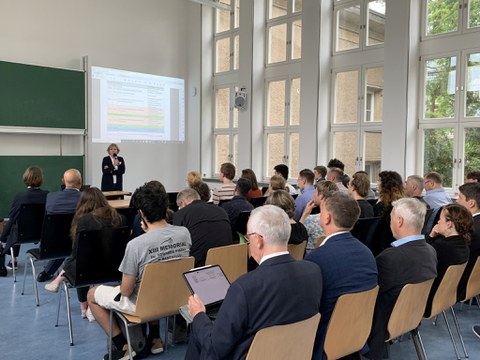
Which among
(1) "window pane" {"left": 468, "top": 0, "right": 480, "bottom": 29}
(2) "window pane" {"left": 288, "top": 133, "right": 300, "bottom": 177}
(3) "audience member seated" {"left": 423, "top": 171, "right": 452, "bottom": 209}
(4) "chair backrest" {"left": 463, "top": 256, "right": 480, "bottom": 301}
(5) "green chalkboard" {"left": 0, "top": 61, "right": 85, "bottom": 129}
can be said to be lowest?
(4) "chair backrest" {"left": 463, "top": 256, "right": 480, "bottom": 301}

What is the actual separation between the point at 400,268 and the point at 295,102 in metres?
7.31

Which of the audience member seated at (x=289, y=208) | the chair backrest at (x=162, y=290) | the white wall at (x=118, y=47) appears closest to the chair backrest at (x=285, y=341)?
the chair backrest at (x=162, y=290)

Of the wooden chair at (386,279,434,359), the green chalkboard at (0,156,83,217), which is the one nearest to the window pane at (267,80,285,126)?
the green chalkboard at (0,156,83,217)

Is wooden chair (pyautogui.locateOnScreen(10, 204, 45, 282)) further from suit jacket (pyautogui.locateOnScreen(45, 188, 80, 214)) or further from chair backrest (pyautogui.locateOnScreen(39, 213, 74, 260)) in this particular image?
chair backrest (pyautogui.locateOnScreen(39, 213, 74, 260))

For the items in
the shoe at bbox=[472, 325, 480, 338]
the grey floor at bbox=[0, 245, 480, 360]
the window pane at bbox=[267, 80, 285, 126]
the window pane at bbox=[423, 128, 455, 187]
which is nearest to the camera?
the grey floor at bbox=[0, 245, 480, 360]

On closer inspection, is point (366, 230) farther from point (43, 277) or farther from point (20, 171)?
point (20, 171)

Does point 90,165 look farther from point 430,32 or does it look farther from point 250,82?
point 430,32

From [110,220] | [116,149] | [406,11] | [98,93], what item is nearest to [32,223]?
[110,220]

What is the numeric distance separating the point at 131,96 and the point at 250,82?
8.64ft

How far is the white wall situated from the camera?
26.8 feet

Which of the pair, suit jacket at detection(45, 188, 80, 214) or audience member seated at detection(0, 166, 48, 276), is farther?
audience member seated at detection(0, 166, 48, 276)

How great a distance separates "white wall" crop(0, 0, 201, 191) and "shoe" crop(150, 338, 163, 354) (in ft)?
20.5

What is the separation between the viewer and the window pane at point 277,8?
31.3 feet

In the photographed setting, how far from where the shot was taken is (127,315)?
2793 millimetres
